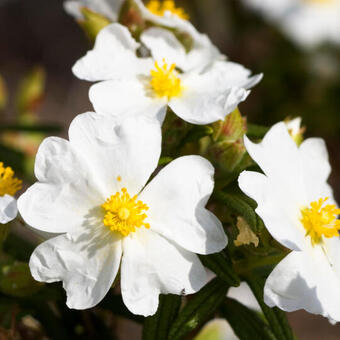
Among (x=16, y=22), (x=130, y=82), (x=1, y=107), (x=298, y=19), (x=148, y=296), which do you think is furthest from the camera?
(x=16, y=22)

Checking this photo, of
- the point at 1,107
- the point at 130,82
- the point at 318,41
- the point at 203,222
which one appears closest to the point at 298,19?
the point at 318,41

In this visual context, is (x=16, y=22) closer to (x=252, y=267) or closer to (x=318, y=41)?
(x=318, y=41)

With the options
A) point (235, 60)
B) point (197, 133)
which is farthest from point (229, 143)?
point (235, 60)

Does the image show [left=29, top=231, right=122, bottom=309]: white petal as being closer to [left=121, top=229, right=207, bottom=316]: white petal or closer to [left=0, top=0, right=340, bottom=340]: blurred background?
[left=121, top=229, right=207, bottom=316]: white petal

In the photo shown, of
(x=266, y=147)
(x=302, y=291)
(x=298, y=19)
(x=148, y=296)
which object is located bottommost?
(x=298, y=19)

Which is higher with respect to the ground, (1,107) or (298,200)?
(298,200)

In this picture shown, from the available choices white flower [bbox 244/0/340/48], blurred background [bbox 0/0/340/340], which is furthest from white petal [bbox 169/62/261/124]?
white flower [bbox 244/0/340/48]

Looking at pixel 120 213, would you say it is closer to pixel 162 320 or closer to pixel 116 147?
pixel 116 147
